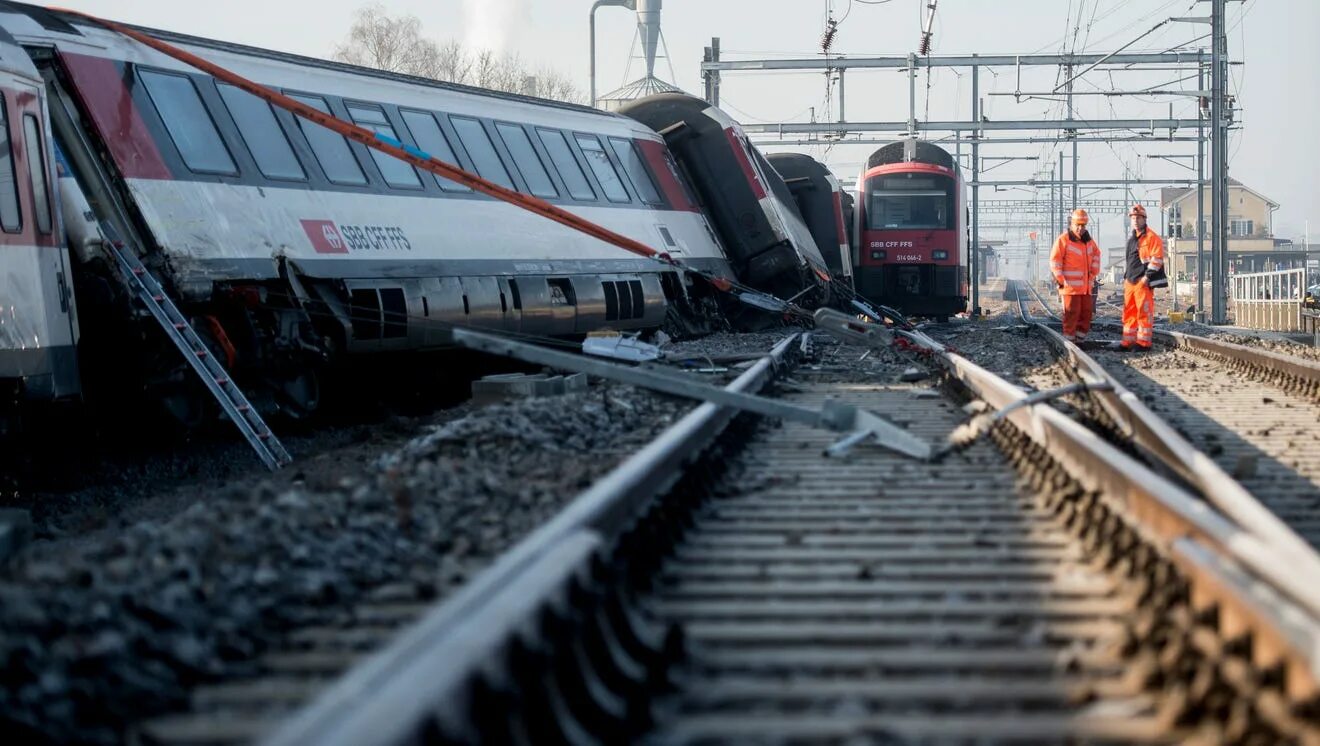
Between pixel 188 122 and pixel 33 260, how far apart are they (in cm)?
232

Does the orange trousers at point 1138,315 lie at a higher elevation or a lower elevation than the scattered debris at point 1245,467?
higher

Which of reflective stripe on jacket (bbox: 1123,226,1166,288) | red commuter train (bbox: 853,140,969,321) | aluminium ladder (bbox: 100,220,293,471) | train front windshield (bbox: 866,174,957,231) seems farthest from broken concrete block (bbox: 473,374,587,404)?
train front windshield (bbox: 866,174,957,231)

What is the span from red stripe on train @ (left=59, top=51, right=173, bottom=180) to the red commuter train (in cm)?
1795

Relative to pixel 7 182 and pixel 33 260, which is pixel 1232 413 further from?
pixel 7 182

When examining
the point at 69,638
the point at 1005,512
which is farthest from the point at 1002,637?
the point at 69,638

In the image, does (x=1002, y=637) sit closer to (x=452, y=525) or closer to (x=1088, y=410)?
(x=452, y=525)

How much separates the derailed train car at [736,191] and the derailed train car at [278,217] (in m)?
3.91

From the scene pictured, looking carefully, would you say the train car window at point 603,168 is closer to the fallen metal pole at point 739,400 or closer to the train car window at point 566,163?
the train car window at point 566,163

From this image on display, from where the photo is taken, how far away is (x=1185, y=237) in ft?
287

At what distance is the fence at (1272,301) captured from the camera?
87.5 ft

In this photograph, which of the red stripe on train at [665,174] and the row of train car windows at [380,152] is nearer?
the row of train car windows at [380,152]

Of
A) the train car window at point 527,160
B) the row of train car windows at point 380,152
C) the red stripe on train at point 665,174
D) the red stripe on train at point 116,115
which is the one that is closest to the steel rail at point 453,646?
the red stripe on train at point 116,115

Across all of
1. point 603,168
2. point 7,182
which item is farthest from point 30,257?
point 603,168

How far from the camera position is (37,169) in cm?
929
